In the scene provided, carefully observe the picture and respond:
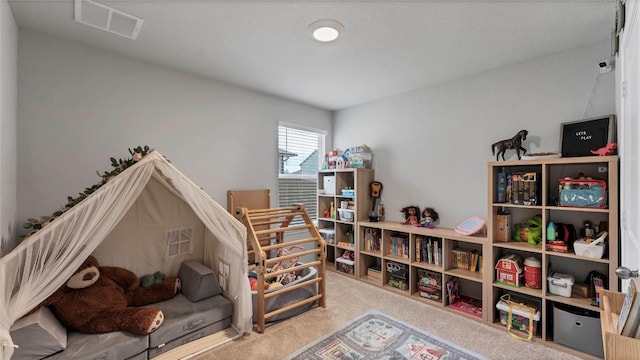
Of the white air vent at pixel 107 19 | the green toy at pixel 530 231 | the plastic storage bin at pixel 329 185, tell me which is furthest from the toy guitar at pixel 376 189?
the white air vent at pixel 107 19

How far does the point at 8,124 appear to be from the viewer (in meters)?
1.90

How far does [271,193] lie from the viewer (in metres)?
3.89

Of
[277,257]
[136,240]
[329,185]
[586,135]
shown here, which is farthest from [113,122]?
[586,135]

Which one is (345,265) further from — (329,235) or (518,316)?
(518,316)

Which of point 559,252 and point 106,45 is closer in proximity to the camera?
point 559,252

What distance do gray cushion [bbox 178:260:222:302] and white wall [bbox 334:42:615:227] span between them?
2467mm

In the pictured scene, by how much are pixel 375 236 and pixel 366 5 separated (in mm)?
2783

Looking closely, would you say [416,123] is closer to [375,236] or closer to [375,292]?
[375,236]

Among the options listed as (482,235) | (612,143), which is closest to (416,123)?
(482,235)

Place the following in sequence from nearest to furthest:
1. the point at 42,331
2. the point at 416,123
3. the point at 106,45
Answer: the point at 42,331 < the point at 106,45 < the point at 416,123

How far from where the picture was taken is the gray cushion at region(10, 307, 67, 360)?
165 cm

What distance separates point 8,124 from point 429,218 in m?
3.93

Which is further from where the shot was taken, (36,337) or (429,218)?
(429,218)

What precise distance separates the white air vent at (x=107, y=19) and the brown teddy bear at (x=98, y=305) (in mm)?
1905
